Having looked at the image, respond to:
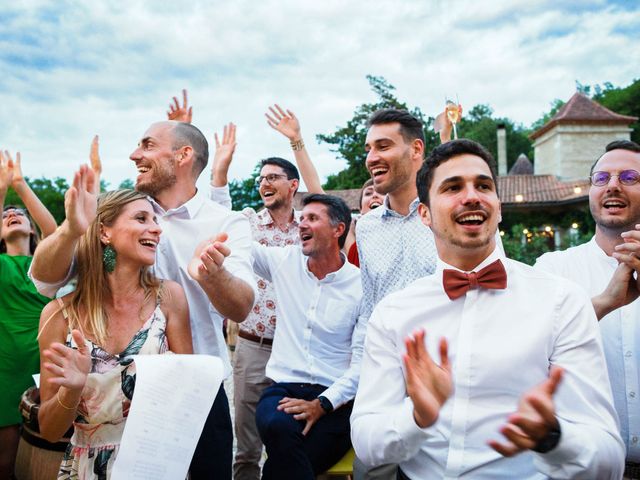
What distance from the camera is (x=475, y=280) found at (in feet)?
7.25

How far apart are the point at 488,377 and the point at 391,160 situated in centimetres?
198

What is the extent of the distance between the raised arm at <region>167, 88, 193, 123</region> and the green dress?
1.74m

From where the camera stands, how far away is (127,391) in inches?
104

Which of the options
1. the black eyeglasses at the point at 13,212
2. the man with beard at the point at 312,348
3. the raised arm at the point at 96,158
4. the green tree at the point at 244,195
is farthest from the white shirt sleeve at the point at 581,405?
the green tree at the point at 244,195

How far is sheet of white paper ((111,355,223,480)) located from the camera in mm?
2197

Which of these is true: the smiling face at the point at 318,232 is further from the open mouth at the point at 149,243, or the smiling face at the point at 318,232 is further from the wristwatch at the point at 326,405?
the open mouth at the point at 149,243

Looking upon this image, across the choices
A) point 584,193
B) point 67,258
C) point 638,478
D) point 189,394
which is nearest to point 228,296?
point 189,394

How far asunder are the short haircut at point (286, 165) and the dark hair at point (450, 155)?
303 cm

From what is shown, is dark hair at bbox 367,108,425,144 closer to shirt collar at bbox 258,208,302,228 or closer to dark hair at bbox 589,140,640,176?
dark hair at bbox 589,140,640,176

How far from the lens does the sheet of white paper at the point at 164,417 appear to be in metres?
2.20

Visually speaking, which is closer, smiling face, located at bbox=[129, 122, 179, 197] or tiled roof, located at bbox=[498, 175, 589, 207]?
smiling face, located at bbox=[129, 122, 179, 197]

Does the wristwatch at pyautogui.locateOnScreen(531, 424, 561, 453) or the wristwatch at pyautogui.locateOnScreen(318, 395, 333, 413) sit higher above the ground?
the wristwatch at pyautogui.locateOnScreen(531, 424, 561, 453)


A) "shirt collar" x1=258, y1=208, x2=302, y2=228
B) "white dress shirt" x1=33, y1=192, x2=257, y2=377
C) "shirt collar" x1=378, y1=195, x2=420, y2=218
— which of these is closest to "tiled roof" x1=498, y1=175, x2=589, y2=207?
"shirt collar" x1=258, y1=208, x2=302, y2=228

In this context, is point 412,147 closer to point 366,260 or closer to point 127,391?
point 366,260
